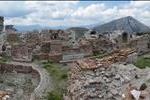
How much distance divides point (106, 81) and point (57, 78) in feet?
32.2

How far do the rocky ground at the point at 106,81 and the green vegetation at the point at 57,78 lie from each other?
2530 millimetres

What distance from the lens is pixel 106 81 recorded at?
648 inches

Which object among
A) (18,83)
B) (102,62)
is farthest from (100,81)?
(18,83)

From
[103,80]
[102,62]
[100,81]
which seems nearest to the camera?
[100,81]

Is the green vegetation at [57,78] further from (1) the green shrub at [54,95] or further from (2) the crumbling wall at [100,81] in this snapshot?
(2) the crumbling wall at [100,81]

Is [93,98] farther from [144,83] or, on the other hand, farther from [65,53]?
[65,53]

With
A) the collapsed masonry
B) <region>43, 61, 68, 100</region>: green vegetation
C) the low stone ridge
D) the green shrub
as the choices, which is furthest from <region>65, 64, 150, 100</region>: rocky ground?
<region>43, 61, 68, 100</region>: green vegetation

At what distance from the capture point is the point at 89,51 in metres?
36.0

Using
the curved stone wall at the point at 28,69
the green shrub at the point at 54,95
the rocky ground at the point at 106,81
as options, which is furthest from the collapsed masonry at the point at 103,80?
the curved stone wall at the point at 28,69

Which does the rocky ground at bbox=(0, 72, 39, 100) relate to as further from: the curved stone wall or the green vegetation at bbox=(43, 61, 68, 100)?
the green vegetation at bbox=(43, 61, 68, 100)

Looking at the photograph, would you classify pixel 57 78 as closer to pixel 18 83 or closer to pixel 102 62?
pixel 18 83

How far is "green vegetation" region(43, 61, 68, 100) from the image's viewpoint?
2039 cm

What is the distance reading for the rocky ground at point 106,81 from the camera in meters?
15.8

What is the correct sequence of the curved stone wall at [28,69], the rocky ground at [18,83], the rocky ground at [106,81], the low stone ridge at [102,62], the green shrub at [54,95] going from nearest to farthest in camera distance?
the rocky ground at [106,81]
the low stone ridge at [102,62]
the green shrub at [54,95]
the rocky ground at [18,83]
the curved stone wall at [28,69]
